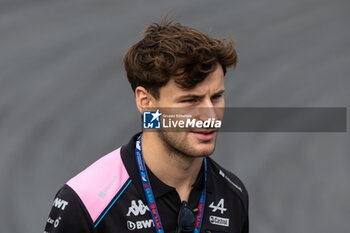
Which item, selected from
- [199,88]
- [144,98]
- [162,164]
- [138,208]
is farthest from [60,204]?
[199,88]

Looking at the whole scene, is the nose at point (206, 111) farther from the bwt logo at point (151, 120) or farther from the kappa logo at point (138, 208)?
the kappa logo at point (138, 208)

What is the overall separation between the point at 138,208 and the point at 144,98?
0.59 metres

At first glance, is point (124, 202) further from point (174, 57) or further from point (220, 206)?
point (174, 57)

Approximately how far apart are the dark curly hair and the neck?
261mm

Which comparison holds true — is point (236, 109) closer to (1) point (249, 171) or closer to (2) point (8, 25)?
(1) point (249, 171)

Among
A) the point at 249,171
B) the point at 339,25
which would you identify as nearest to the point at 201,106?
the point at 249,171

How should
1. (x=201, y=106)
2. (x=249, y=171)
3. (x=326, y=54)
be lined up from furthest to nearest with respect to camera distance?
1. (x=326, y=54)
2. (x=249, y=171)
3. (x=201, y=106)

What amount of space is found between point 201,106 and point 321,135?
15.2 feet

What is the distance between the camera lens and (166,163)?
309cm

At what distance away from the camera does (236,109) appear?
7.42m

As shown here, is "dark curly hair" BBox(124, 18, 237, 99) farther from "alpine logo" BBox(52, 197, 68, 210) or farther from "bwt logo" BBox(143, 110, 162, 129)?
"alpine logo" BBox(52, 197, 68, 210)

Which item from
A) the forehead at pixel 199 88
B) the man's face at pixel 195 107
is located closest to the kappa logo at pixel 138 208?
the man's face at pixel 195 107

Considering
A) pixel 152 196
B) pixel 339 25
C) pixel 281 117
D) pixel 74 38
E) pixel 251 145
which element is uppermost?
pixel 339 25

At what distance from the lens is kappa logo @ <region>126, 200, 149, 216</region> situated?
3.01m
